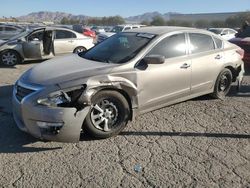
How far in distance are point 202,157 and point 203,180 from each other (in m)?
0.58

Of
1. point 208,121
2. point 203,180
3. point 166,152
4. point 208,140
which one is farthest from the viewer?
point 208,121

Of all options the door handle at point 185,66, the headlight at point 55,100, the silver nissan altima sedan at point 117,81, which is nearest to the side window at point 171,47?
the silver nissan altima sedan at point 117,81

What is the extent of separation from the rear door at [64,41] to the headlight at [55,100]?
8339mm

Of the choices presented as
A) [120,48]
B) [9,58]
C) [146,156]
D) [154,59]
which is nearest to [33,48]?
[9,58]

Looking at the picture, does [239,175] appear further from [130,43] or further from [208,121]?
[130,43]

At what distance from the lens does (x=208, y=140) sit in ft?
15.8

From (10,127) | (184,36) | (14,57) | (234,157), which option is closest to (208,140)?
(234,157)

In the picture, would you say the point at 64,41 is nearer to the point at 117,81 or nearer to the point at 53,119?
the point at 117,81

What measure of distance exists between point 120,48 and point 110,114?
138 cm

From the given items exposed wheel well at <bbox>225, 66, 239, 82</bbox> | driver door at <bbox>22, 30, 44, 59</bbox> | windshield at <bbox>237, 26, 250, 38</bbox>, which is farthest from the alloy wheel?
windshield at <bbox>237, 26, 250, 38</bbox>

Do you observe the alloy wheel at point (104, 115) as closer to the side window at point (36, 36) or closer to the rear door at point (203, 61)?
the rear door at point (203, 61)

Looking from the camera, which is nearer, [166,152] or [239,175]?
[239,175]

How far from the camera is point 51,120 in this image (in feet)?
13.9

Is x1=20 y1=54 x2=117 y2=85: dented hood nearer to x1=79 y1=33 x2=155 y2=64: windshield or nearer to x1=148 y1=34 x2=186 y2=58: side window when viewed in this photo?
x1=79 y1=33 x2=155 y2=64: windshield
